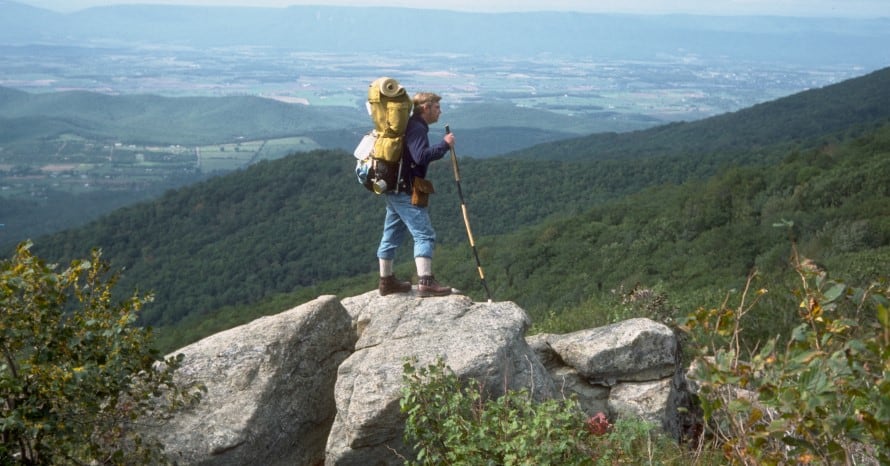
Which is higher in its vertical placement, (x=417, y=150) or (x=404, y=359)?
(x=417, y=150)

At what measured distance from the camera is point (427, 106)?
8023 millimetres

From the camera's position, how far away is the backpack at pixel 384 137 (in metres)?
7.73

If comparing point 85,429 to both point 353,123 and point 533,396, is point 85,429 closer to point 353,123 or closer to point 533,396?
point 533,396

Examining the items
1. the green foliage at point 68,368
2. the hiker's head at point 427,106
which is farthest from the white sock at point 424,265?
the green foliage at point 68,368

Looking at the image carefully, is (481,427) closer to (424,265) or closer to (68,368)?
(68,368)

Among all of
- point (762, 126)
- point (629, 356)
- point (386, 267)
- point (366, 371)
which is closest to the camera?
point (366, 371)

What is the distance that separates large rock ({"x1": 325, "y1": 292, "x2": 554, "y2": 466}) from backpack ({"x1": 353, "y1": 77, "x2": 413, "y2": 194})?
139 centimetres

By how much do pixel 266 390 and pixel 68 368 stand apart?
205 cm

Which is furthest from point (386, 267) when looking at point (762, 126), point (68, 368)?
point (762, 126)

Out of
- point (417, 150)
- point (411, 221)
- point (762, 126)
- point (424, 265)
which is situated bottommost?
point (762, 126)

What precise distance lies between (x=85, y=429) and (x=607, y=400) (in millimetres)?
5042

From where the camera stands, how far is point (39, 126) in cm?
15575

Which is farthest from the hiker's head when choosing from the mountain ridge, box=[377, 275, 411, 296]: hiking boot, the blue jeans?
the mountain ridge

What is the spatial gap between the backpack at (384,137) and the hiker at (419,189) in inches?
4.2
